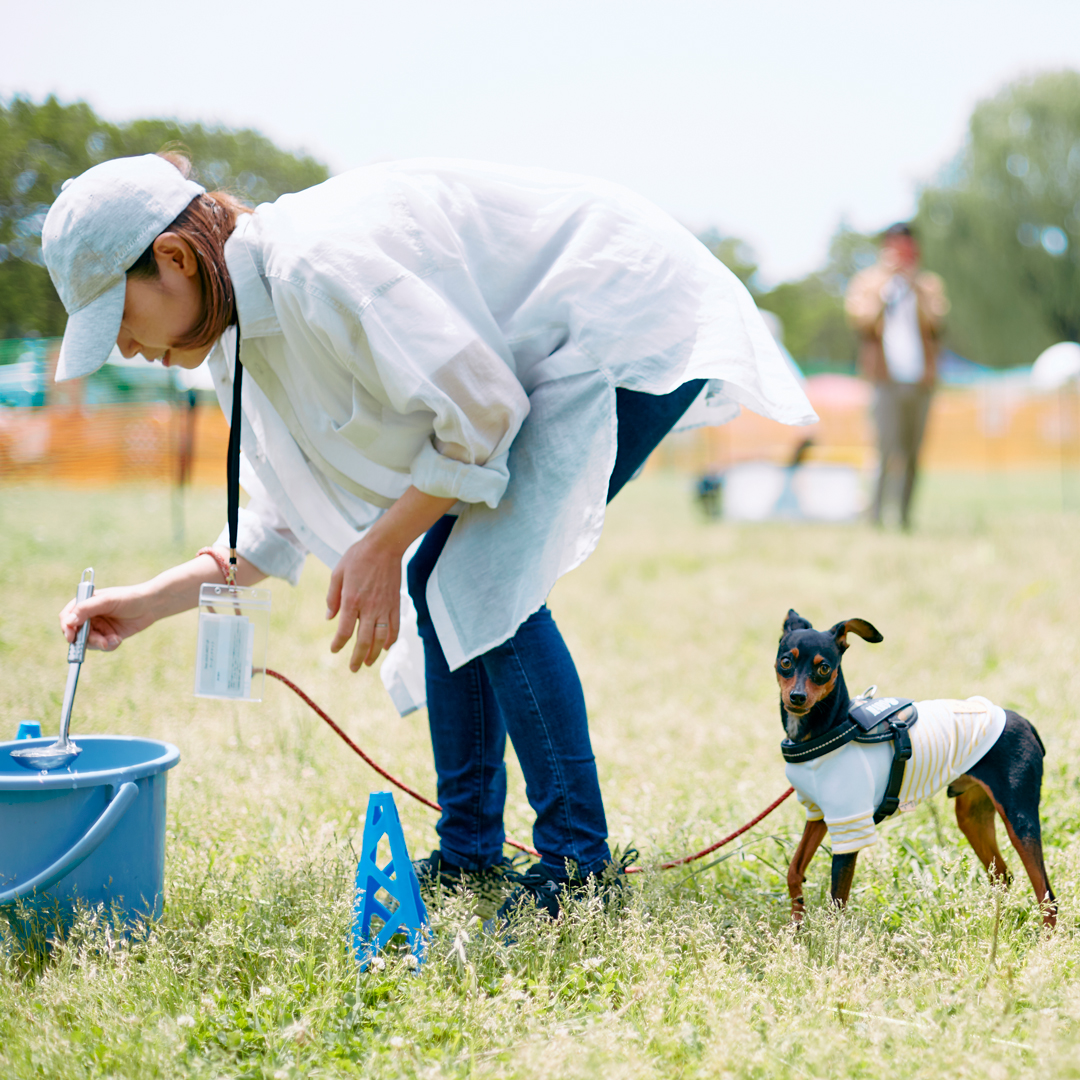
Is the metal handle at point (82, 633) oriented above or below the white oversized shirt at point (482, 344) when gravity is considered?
below

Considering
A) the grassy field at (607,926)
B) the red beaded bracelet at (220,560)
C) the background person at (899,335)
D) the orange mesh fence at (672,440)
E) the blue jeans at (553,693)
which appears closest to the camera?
the grassy field at (607,926)

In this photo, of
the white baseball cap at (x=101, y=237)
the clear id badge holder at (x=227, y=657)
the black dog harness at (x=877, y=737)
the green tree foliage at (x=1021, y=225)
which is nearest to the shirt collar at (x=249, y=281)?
the white baseball cap at (x=101, y=237)

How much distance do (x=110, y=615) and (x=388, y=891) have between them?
77 cm

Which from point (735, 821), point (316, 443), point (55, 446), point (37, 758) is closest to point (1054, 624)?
point (735, 821)

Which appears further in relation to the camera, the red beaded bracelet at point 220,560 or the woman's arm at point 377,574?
the red beaded bracelet at point 220,560

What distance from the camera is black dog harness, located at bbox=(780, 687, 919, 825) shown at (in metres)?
1.76

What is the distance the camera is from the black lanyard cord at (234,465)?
181 centimetres

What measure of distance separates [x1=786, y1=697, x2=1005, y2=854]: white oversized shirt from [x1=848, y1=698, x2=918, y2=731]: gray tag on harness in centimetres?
3

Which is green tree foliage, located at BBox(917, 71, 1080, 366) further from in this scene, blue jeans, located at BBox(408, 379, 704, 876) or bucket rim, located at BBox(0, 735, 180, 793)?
bucket rim, located at BBox(0, 735, 180, 793)

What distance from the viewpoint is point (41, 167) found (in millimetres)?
3254

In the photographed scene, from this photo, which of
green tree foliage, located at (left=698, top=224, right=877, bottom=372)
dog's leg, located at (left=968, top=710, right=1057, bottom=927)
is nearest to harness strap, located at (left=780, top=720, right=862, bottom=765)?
dog's leg, located at (left=968, top=710, right=1057, bottom=927)

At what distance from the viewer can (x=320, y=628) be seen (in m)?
4.88

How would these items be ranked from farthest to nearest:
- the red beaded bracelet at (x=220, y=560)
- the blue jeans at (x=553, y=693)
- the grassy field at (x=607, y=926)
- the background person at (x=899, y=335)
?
the background person at (x=899, y=335) < the red beaded bracelet at (x=220, y=560) < the blue jeans at (x=553, y=693) < the grassy field at (x=607, y=926)

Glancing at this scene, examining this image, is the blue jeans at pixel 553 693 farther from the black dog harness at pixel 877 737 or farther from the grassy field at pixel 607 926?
the black dog harness at pixel 877 737
